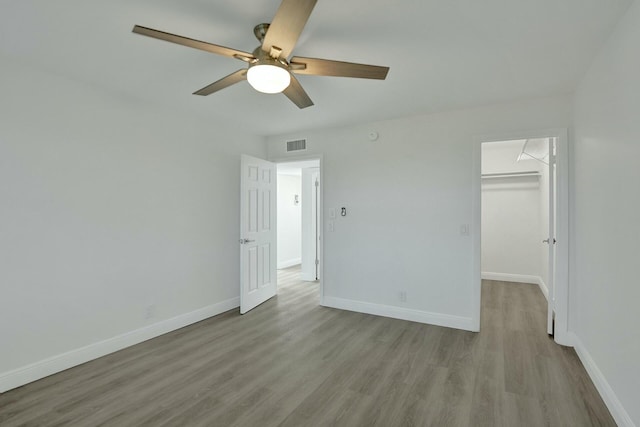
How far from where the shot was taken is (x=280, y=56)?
1.82 metres

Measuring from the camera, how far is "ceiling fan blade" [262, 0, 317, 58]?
1.39 metres

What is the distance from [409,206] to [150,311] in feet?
10.3

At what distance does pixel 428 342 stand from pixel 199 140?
3.47 meters

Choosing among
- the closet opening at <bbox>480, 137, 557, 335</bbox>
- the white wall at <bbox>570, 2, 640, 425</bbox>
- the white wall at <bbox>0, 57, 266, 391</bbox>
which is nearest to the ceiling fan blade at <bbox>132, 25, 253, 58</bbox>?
the white wall at <bbox>0, 57, 266, 391</bbox>

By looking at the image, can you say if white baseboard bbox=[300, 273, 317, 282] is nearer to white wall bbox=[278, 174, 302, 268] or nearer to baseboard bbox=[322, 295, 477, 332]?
white wall bbox=[278, 174, 302, 268]

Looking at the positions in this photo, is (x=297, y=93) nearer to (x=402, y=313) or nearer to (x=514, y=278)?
(x=402, y=313)

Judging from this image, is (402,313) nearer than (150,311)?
No

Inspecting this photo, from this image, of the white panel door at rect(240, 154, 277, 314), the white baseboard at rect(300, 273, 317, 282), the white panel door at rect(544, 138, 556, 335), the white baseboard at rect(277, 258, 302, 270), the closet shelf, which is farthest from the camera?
the white baseboard at rect(277, 258, 302, 270)

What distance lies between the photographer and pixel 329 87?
9.51ft

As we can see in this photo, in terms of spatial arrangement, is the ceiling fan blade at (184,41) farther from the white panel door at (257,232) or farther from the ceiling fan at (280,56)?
the white panel door at (257,232)

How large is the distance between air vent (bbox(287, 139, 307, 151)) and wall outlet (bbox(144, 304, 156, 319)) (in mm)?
2711

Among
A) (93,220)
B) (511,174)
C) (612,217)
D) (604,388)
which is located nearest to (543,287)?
(511,174)

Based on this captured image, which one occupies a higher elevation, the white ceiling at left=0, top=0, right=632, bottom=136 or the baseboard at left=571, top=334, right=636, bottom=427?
the white ceiling at left=0, top=0, right=632, bottom=136

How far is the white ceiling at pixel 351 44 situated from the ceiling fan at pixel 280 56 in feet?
0.77
